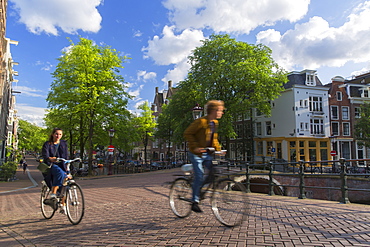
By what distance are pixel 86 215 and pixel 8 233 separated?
1.53 m

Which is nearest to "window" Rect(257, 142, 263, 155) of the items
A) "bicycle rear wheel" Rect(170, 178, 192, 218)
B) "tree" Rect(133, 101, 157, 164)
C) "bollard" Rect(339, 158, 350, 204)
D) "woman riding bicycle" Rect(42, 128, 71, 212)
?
"tree" Rect(133, 101, 157, 164)

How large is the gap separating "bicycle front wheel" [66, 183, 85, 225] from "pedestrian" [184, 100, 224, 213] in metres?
1.96

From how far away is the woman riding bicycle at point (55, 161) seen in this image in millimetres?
5297

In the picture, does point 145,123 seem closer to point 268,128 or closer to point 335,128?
point 268,128

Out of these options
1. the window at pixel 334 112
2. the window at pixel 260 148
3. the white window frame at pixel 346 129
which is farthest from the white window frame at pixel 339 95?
the window at pixel 260 148

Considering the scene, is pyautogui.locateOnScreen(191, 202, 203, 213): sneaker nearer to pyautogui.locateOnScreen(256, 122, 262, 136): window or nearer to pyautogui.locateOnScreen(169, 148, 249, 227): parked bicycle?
pyautogui.locateOnScreen(169, 148, 249, 227): parked bicycle

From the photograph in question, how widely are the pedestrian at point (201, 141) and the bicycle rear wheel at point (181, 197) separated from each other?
22 centimetres

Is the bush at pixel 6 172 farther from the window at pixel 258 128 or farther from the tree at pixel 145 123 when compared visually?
the window at pixel 258 128

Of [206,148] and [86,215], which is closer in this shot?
[206,148]

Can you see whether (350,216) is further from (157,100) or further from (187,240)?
(157,100)

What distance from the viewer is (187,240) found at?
383 cm

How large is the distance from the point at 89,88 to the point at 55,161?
19.7 metres

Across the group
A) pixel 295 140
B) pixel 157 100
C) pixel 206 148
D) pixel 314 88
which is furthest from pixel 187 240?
pixel 157 100

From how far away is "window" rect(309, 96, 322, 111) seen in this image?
3815 cm
